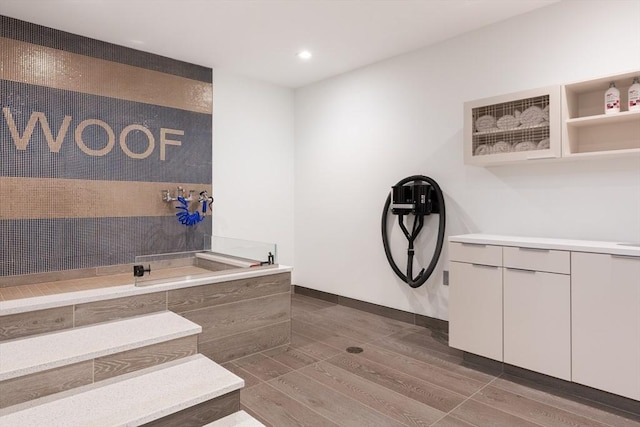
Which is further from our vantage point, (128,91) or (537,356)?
(128,91)

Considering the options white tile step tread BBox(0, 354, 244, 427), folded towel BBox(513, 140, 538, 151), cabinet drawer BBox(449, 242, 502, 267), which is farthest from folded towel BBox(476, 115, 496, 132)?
white tile step tread BBox(0, 354, 244, 427)

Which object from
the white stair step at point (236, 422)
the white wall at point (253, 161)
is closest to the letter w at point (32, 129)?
the white wall at point (253, 161)

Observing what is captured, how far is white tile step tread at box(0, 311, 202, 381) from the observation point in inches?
74.2

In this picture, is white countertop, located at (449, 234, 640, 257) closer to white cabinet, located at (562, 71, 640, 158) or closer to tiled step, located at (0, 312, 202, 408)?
white cabinet, located at (562, 71, 640, 158)

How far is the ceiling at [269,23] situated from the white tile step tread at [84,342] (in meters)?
2.40

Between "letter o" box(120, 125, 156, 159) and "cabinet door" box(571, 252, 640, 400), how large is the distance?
383 cm

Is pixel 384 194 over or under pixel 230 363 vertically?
over

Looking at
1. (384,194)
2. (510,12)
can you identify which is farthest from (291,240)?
(510,12)

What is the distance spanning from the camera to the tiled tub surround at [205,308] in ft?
7.41

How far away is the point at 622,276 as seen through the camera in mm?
2266

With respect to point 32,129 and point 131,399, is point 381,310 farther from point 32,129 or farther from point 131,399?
point 32,129

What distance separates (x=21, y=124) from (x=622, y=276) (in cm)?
457

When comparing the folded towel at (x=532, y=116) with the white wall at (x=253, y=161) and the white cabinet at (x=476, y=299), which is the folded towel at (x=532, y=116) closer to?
the white cabinet at (x=476, y=299)

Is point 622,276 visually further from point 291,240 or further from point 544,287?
point 291,240
